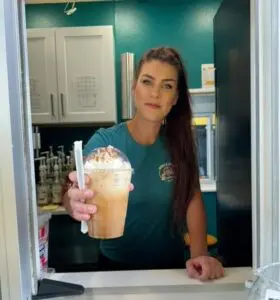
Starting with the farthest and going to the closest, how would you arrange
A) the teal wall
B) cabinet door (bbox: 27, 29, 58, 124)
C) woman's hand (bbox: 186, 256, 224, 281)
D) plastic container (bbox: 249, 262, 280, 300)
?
cabinet door (bbox: 27, 29, 58, 124)
the teal wall
woman's hand (bbox: 186, 256, 224, 281)
plastic container (bbox: 249, 262, 280, 300)

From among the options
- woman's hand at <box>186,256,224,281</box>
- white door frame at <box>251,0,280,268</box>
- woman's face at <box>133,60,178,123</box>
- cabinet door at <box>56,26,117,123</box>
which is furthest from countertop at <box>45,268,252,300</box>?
cabinet door at <box>56,26,117,123</box>

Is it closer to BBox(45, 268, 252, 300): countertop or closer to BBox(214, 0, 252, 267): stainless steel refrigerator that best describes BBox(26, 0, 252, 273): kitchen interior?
BBox(214, 0, 252, 267): stainless steel refrigerator

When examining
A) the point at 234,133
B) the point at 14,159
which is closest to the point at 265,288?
the point at 14,159

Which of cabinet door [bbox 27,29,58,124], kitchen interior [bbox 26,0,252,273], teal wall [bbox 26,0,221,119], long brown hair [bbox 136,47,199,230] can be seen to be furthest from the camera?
cabinet door [bbox 27,29,58,124]

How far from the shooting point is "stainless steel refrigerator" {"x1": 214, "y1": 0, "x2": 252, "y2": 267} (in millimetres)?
899

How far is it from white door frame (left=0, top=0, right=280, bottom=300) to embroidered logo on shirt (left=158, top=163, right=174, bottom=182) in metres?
0.42

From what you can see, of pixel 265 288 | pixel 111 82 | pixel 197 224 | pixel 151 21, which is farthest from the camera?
pixel 151 21

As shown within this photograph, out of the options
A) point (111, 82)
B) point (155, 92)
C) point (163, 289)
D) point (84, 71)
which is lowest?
point (163, 289)

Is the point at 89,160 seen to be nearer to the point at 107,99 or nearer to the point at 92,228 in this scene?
the point at 92,228

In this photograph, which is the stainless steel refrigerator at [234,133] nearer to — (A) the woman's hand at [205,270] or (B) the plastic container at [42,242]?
(A) the woman's hand at [205,270]

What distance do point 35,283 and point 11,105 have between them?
1.13ft

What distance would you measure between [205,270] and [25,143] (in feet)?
1.49

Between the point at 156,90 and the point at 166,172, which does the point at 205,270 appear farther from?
the point at 156,90

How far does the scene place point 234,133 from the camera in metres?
1.04
